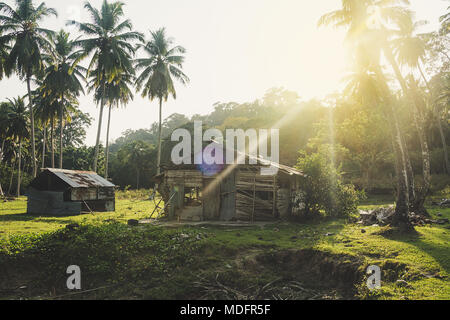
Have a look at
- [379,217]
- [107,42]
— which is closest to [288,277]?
[379,217]

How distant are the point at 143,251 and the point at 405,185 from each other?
1018cm

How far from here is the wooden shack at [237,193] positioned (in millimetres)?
15422

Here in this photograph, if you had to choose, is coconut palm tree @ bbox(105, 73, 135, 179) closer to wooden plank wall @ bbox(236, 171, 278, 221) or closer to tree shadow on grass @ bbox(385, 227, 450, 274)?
wooden plank wall @ bbox(236, 171, 278, 221)

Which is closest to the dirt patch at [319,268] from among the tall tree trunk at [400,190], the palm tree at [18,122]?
the tall tree trunk at [400,190]

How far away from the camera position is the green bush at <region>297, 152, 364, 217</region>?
15047 millimetres

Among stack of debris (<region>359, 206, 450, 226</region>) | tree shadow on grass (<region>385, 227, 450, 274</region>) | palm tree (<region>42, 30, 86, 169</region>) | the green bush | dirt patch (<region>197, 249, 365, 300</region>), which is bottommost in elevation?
dirt patch (<region>197, 249, 365, 300</region>)

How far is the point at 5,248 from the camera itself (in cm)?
868

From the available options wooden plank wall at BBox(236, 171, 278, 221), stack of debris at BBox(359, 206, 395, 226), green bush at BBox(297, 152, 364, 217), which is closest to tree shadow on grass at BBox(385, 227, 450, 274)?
stack of debris at BBox(359, 206, 395, 226)

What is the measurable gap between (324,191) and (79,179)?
16.4 meters

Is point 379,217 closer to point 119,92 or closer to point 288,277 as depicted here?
point 288,277

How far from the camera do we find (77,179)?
65.9 ft

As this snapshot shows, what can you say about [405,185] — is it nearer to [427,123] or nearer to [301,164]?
[301,164]

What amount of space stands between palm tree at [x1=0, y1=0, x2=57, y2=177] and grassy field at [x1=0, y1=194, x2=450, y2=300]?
2226 centimetres

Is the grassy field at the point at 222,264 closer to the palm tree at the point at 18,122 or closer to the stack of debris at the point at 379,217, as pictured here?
the stack of debris at the point at 379,217
